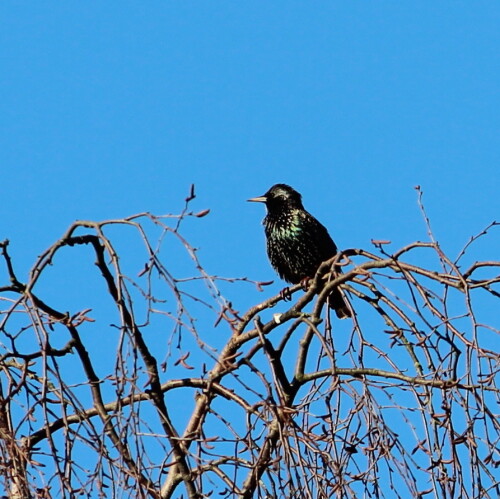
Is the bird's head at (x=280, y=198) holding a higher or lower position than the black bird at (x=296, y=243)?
higher

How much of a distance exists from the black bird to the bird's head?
0.7 inches

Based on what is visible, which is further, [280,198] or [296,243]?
[280,198]

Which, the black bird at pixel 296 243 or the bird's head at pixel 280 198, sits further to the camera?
the bird's head at pixel 280 198

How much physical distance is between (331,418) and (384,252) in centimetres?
61

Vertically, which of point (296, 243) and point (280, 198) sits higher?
point (280, 198)

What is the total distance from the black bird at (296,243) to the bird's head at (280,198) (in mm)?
17

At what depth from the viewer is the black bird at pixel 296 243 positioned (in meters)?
7.73

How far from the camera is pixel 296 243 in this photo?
25.4 ft

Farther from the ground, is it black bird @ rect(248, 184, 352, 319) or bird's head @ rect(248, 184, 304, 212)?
bird's head @ rect(248, 184, 304, 212)

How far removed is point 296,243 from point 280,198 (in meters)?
0.60

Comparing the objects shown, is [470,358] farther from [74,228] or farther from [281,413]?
[74,228]

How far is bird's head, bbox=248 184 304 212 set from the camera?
8180mm

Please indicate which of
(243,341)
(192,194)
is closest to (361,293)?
(243,341)

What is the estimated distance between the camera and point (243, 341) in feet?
15.0
